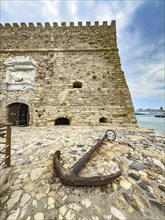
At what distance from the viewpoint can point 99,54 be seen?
8977mm

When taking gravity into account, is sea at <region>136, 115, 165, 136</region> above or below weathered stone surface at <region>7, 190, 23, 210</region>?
below

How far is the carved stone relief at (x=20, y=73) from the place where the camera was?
816cm

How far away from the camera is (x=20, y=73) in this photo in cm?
847

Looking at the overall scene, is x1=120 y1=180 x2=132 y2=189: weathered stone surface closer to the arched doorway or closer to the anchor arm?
the anchor arm

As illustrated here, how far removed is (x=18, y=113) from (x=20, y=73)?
297 centimetres

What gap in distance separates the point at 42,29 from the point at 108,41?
17.8 ft

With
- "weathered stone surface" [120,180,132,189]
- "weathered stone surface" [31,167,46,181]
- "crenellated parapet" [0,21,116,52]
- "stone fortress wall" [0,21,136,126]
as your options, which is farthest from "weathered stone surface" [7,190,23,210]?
"crenellated parapet" [0,21,116,52]

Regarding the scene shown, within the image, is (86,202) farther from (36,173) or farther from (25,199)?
(36,173)

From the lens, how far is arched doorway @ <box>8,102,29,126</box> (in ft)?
26.3

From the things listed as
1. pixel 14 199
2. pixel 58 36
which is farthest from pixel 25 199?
pixel 58 36

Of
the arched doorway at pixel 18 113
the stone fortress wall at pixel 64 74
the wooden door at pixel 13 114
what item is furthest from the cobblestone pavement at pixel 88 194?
the wooden door at pixel 13 114

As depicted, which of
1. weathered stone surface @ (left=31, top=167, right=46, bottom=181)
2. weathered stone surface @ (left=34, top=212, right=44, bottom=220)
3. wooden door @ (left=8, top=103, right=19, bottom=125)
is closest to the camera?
weathered stone surface @ (left=34, top=212, right=44, bottom=220)

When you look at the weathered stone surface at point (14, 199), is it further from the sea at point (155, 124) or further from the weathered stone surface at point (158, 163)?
the sea at point (155, 124)

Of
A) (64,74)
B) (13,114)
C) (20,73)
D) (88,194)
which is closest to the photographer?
(88,194)
